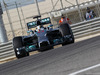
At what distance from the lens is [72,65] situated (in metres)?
5.16

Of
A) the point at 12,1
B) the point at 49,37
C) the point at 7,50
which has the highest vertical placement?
→ the point at 12,1

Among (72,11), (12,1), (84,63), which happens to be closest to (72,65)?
(84,63)

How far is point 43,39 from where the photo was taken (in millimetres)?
9820

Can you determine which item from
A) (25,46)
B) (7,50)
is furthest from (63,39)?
(7,50)

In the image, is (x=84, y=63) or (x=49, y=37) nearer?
(x=84, y=63)

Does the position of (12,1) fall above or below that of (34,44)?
above

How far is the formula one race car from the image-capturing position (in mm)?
9766

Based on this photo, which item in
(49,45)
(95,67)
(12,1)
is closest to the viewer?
(95,67)

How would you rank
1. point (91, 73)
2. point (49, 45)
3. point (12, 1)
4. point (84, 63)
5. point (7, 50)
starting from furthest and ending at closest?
point (12, 1) → point (7, 50) → point (49, 45) → point (84, 63) → point (91, 73)

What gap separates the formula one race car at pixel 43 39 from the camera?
9766 millimetres

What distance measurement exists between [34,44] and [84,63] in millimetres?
5188

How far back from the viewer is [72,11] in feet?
64.1

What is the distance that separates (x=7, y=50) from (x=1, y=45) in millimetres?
426

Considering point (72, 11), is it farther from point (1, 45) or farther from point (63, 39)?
point (63, 39)
